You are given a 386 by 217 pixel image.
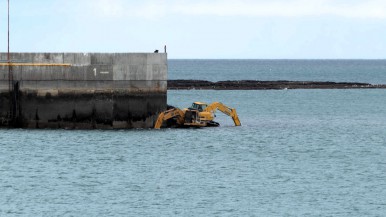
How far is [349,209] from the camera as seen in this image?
4081cm

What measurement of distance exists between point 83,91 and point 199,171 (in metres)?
16.3

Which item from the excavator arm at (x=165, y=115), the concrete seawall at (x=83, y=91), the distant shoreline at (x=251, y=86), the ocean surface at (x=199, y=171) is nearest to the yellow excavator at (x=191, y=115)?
the excavator arm at (x=165, y=115)

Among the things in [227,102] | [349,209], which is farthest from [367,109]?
[349,209]

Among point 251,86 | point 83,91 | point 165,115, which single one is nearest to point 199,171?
point 165,115

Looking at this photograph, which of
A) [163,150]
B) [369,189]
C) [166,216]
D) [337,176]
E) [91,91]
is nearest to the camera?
[166,216]

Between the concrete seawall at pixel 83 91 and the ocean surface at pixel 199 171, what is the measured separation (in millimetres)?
949

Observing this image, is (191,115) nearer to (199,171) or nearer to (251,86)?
(199,171)

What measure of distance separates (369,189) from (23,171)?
19188 millimetres

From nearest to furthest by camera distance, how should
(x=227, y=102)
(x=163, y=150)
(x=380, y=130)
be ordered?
1. (x=163, y=150)
2. (x=380, y=130)
3. (x=227, y=102)

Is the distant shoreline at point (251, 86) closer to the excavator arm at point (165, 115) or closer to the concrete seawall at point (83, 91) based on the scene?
the excavator arm at point (165, 115)

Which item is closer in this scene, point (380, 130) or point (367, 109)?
point (380, 130)

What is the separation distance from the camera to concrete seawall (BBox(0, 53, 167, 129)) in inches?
2530

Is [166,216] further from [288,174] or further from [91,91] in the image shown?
[91,91]

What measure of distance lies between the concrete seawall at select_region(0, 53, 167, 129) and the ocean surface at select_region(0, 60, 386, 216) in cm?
95
